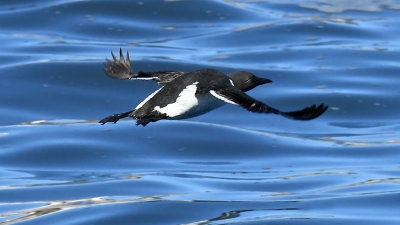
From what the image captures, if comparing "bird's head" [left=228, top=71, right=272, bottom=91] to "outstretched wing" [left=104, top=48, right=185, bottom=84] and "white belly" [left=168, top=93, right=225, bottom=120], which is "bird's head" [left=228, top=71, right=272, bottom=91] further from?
"outstretched wing" [left=104, top=48, right=185, bottom=84]

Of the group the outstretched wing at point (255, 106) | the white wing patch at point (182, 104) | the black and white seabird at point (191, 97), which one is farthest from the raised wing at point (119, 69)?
the outstretched wing at point (255, 106)

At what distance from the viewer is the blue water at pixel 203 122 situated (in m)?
13.4

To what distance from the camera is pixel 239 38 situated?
2614cm

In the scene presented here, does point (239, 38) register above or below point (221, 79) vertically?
above

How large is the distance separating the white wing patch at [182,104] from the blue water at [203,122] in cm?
260

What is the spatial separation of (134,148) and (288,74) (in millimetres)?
5383

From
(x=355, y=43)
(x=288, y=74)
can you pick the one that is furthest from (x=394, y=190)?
(x=355, y=43)

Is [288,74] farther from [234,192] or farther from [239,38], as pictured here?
[234,192]

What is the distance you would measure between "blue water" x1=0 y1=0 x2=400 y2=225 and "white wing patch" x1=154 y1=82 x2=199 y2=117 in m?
2.60

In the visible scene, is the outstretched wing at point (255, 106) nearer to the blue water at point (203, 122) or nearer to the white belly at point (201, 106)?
the white belly at point (201, 106)

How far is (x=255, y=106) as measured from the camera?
8.73m

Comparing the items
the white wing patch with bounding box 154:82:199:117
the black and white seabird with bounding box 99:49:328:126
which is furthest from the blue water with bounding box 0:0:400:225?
the white wing patch with bounding box 154:82:199:117

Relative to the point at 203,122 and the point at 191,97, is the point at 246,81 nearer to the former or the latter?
the point at 191,97

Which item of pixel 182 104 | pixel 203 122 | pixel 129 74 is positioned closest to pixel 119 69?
pixel 129 74
